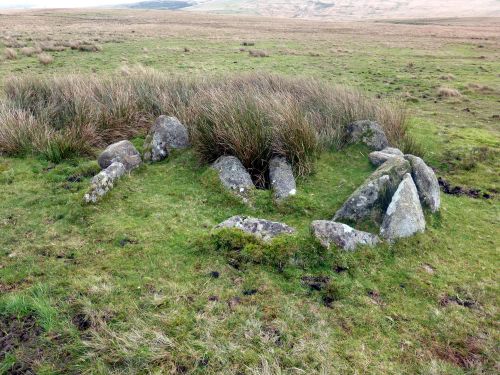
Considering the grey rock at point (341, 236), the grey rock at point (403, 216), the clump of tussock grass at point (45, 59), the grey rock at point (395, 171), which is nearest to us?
the grey rock at point (341, 236)

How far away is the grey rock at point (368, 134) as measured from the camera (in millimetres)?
9094

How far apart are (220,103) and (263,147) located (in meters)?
1.95

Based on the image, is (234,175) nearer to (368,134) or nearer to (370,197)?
(370,197)

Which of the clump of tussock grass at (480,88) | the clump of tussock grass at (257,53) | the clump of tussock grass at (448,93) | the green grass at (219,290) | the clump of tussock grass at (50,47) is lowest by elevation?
the clump of tussock grass at (480,88)

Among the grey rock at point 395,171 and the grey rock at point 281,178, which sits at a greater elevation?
the grey rock at point 395,171

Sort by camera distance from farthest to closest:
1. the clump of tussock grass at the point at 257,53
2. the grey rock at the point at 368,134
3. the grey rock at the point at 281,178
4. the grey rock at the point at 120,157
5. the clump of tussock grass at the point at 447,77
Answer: the clump of tussock grass at the point at 257,53, the clump of tussock grass at the point at 447,77, the grey rock at the point at 368,134, the grey rock at the point at 120,157, the grey rock at the point at 281,178

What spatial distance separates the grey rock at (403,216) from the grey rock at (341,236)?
0.90ft

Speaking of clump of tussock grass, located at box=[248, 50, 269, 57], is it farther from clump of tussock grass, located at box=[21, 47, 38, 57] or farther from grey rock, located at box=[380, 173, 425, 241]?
grey rock, located at box=[380, 173, 425, 241]

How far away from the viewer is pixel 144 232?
19.8ft

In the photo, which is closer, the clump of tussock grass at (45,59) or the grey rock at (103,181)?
the grey rock at (103,181)

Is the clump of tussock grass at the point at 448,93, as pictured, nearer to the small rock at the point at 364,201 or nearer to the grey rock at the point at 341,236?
the small rock at the point at 364,201

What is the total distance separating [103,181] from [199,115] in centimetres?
297

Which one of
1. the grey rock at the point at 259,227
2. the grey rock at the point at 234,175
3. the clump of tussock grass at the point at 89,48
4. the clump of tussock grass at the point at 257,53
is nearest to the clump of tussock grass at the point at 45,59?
the clump of tussock grass at the point at 89,48

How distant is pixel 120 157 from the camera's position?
26.9 feet
